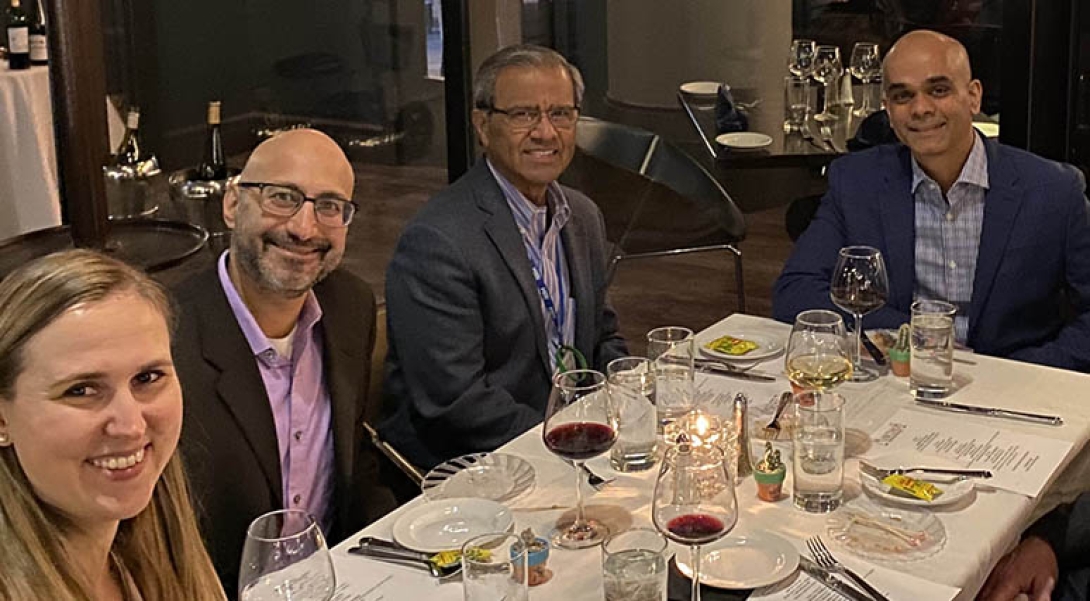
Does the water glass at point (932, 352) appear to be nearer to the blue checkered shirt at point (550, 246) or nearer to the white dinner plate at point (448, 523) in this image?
the blue checkered shirt at point (550, 246)

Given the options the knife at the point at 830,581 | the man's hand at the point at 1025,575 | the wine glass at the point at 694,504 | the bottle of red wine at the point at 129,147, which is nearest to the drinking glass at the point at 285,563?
the wine glass at the point at 694,504

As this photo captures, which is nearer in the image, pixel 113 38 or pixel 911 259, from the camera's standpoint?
pixel 911 259

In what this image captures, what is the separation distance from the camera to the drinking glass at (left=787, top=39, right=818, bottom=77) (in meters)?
4.93

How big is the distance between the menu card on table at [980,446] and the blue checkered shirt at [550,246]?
→ 0.87 metres

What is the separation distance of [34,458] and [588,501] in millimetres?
866

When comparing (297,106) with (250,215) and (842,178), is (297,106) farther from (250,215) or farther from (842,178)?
(250,215)

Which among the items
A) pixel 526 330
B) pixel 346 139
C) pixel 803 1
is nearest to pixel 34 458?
pixel 526 330

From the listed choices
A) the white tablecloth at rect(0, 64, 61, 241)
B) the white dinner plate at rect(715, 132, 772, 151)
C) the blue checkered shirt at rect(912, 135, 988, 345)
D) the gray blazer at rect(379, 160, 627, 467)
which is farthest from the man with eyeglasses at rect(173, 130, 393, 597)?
the white tablecloth at rect(0, 64, 61, 241)

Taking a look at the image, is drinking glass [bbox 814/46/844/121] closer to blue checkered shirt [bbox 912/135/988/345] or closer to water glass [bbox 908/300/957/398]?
blue checkered shirt [bbox 912/135/988/345]

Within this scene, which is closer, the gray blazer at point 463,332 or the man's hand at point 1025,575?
the man's hand at point 1025,575

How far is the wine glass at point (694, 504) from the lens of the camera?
1.65 m

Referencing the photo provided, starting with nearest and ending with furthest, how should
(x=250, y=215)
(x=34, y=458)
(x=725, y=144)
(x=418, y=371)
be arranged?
(x=34, y=458)
(x=250, y=215)
(x=418, y=371)
(x=725, y=144)

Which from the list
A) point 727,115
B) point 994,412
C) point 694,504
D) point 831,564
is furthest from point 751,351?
point 727,115

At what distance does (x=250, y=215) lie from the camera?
235 cm
